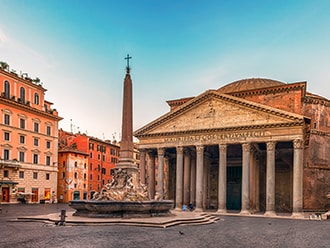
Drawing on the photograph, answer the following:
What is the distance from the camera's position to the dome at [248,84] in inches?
1646

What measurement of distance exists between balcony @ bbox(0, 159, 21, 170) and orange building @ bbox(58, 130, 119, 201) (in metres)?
9.87

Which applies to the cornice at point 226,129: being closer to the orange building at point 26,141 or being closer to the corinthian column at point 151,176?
the corinthian column at point 151,176

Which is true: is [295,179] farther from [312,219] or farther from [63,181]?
[63,181]

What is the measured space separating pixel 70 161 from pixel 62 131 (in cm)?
946

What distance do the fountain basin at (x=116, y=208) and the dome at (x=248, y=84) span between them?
26.4 metres

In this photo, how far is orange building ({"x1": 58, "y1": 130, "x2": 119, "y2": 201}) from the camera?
154 ft

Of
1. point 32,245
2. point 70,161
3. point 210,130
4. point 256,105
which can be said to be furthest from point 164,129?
point 32,245

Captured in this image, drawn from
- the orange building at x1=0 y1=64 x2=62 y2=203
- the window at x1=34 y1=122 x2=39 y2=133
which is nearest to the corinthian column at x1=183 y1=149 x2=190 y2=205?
the orange building at x1=0 y1=64 x2=62 y2=203

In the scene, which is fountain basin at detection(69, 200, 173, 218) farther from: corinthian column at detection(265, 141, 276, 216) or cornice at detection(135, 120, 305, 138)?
cornice at detection(135, 120, 305, 138)

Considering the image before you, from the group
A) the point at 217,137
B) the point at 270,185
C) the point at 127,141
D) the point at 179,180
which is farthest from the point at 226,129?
the point at 127,141

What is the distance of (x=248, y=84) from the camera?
139 ft

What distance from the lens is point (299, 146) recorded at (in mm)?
27859

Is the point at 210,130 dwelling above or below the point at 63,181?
above

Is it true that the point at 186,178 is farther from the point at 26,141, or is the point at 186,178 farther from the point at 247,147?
the point at 26,141
